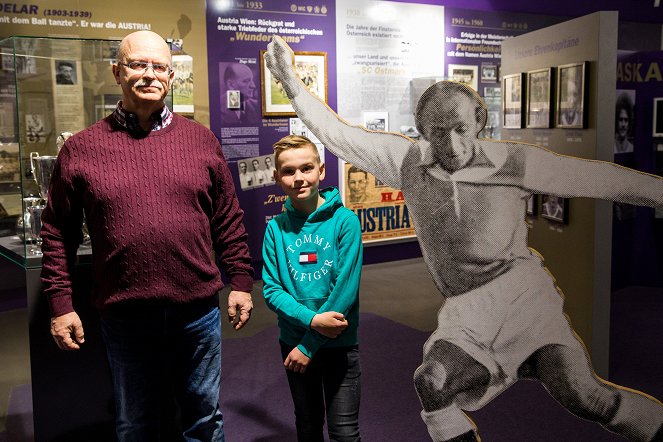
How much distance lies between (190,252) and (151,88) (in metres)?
0.55

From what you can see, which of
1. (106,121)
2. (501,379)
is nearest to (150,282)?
(106,121)

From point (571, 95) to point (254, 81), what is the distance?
2.80 meters

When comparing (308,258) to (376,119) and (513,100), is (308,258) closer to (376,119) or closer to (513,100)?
(513,100)

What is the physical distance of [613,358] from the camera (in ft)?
13.5

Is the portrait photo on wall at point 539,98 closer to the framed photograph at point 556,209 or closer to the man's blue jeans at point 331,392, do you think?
the framed photograph at point 556,209

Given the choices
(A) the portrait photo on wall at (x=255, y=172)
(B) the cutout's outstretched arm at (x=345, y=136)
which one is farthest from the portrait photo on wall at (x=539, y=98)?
(A) the portrait photo on wall at (x=255, y=172)

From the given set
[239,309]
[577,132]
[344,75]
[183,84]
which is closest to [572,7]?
[344,75]

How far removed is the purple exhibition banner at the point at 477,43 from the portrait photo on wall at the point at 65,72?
14.1 ft

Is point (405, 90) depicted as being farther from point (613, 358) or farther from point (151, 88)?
point (151, 88)

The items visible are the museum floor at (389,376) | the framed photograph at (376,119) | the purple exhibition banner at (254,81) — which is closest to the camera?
the museum floor at (389,376)

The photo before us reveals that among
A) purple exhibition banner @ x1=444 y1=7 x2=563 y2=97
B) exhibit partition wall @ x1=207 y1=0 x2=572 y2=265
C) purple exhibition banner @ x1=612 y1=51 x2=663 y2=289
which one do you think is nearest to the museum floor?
purple exhibition banner @ x1=612 y1=51 x2=663 y2=289

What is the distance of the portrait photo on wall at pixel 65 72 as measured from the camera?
114 inches

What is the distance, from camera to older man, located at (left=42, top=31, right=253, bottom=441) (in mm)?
2082

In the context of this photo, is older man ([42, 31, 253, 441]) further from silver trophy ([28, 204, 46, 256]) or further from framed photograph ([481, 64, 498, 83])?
framed photograph ([481, 64, 498, 83])
